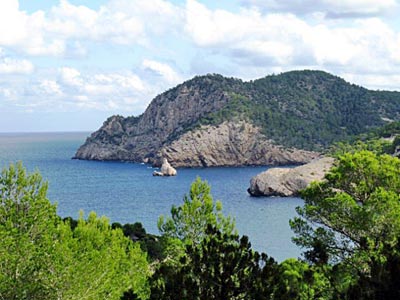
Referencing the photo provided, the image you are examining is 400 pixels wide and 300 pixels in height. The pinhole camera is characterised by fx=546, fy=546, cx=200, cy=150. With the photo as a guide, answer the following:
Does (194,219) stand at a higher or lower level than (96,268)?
higher

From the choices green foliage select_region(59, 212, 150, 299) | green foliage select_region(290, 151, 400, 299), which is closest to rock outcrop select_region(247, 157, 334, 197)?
green foliage select_region(59, 212, 150, 299)

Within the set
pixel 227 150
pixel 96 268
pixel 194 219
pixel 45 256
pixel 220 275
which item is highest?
pixel 227 150

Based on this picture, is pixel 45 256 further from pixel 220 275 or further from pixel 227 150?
pixel 227 150

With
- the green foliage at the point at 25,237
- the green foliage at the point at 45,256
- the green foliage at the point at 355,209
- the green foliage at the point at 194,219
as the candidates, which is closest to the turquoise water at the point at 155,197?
the green foliage at the point at 194,219

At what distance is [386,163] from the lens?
2762cm

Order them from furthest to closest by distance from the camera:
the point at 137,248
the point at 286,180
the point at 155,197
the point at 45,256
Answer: the point at 155,197 → the point at 286,180 → the point at 137,248 → the point at 45,256

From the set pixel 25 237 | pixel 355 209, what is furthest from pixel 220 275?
pixel 25 237

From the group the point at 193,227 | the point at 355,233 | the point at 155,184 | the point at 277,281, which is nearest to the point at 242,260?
the point at 277,281

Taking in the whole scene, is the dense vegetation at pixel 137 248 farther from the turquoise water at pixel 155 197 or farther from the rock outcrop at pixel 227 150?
the rock outcrop at pixel 227 150

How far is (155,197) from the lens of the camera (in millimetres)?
116188

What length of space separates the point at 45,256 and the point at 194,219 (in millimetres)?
9069

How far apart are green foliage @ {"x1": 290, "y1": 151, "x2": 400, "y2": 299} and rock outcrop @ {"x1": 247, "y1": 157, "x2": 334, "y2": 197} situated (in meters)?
83.1

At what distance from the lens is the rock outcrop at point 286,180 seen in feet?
366

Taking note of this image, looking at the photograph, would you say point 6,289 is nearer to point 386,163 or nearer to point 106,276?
point 106,276
